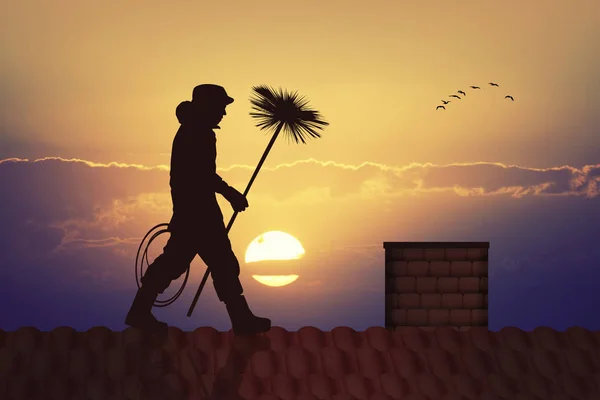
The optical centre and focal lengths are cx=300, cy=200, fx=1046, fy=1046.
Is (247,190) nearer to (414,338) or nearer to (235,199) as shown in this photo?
(235,199)

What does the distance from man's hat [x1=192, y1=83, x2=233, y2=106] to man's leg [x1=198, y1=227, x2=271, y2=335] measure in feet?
4.49

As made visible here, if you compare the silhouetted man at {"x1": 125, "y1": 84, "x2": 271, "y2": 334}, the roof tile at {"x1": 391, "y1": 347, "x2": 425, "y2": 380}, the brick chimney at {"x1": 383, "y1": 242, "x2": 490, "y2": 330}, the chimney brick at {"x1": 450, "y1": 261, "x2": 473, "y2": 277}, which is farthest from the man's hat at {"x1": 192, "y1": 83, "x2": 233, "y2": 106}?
the chimney brick at {"x1": 450, "y1": 261, "x2": 473, "y2": 277}

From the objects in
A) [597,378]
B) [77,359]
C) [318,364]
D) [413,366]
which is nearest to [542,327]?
[597,378]

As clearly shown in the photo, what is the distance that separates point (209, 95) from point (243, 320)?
8.02 feet

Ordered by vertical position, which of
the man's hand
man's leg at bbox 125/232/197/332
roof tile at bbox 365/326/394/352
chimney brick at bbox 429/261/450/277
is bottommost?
roof tile at bbox 365/326/394/352

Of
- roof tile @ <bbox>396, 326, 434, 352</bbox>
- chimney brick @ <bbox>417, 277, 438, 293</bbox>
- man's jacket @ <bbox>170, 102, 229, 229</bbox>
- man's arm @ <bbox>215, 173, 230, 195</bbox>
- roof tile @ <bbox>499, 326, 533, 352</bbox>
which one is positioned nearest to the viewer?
man's jacket @ <bbox>170, 102, 229, 229</bbox>

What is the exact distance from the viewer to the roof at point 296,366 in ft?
34.9

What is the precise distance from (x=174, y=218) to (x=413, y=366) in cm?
300

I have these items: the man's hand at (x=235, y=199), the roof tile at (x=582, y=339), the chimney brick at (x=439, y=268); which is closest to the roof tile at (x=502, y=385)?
the roof tile at (x=582, y=339)

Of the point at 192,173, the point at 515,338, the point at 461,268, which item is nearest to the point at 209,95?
the point at 192,173

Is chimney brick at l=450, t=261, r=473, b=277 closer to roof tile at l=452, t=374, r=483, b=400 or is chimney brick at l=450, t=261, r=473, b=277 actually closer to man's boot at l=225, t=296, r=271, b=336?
roof tile at l=452, t=374, r=483, b=400

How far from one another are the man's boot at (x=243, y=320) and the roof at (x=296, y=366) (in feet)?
0.36

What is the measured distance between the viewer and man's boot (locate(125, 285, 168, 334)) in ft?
36.4

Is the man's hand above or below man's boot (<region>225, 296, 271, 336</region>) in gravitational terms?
above
